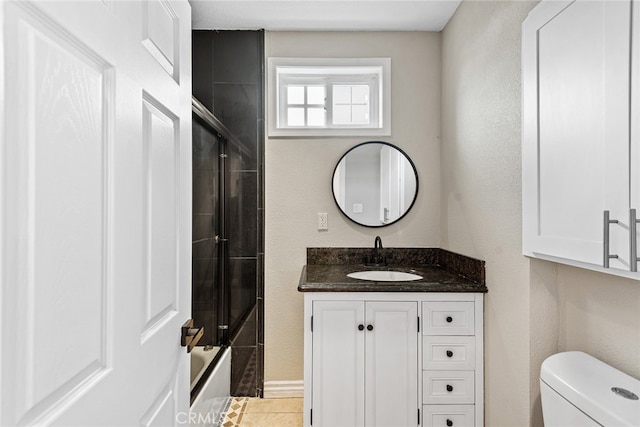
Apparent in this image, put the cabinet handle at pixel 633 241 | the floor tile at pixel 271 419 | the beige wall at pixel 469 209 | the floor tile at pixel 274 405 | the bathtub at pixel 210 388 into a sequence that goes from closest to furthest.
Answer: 1. the cabinet handle at pixel 633 241
2. the beige wall at pixel 469 209
3. the bathtub at pixel 210 388
4. the floor tile at pixel 271 419
5. the floor tile at pixel 274 405

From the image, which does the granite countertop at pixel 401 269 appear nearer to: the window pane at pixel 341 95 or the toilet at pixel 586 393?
the toilet at pixel 586 393

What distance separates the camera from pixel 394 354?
1850 mm

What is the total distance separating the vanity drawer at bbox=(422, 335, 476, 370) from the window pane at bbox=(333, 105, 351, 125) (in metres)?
1.57

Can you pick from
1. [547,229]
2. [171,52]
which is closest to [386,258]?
[547,229]

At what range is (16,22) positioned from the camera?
423 millimetres

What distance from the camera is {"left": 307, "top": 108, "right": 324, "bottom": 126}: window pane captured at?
2627 mm

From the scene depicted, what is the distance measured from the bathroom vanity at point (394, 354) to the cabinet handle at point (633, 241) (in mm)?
963

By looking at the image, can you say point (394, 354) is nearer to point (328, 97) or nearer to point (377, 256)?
point (377, 256)

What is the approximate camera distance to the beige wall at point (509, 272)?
125cm

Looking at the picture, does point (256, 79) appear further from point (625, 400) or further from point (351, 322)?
point (625, 400)

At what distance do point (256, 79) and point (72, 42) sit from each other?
81.8 inches

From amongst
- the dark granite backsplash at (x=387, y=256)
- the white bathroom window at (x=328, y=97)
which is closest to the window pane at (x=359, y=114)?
the white bathroom window at (x=328, y=97)

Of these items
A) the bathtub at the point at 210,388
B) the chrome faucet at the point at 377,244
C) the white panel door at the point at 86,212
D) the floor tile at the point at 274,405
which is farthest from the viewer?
the chrome faucet at the point at 377,244

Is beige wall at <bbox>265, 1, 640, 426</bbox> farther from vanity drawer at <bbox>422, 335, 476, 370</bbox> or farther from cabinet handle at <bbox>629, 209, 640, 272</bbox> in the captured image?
cabinet handle at <bbox>629, 209, 640, 272</bbox>
